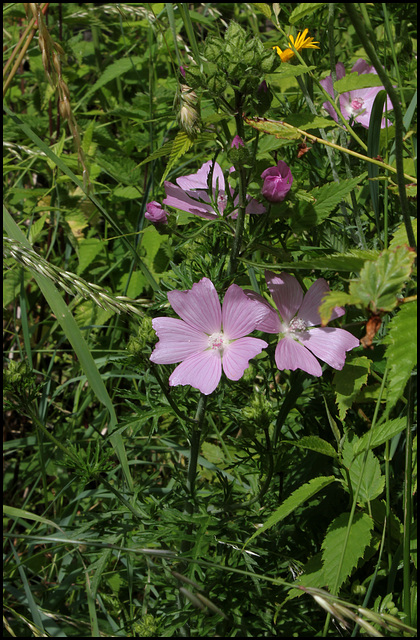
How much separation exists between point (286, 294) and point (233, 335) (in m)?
0.16

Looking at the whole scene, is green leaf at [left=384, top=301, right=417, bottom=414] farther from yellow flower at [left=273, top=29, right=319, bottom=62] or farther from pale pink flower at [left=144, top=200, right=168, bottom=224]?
yellow flower at [left=273, top=29, right=319, bottom=62]

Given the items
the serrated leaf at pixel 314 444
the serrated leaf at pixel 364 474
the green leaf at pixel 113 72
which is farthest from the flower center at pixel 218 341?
the green leaf at pixel 113 72

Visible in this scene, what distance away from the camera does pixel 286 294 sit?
47.9 inches

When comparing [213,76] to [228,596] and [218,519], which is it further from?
[228,596]

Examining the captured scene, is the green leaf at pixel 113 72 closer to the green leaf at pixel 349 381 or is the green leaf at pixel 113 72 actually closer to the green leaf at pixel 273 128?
the green leaf at pixel 273 128

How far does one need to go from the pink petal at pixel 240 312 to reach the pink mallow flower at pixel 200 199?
166mm

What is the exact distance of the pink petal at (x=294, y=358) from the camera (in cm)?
110

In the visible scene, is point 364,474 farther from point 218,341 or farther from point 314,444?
point 218,341

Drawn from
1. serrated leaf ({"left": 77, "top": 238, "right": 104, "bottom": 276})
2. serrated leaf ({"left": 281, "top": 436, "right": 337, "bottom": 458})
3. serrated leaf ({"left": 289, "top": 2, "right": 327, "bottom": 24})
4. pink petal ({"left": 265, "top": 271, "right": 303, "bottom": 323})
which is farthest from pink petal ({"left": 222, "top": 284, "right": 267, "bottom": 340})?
serrated leaf ({"left": 77, "top": 238, "right": 104, "bottom": 276})

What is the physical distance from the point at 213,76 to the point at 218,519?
2.97 feet

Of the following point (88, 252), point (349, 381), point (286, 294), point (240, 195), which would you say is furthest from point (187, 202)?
point (88, 252)

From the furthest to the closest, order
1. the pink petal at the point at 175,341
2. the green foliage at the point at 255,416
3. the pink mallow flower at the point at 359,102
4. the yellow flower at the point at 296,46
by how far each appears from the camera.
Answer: the pink mallow flower at the point at 359,102
the yellow flower at the point at 296,46
the pink petal at the point at 175,341
the green foliage at the point at 255,416

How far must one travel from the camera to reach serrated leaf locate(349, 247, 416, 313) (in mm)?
744

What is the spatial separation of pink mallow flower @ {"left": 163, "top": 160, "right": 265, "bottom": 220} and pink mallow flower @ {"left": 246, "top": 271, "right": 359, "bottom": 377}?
0.15 m
